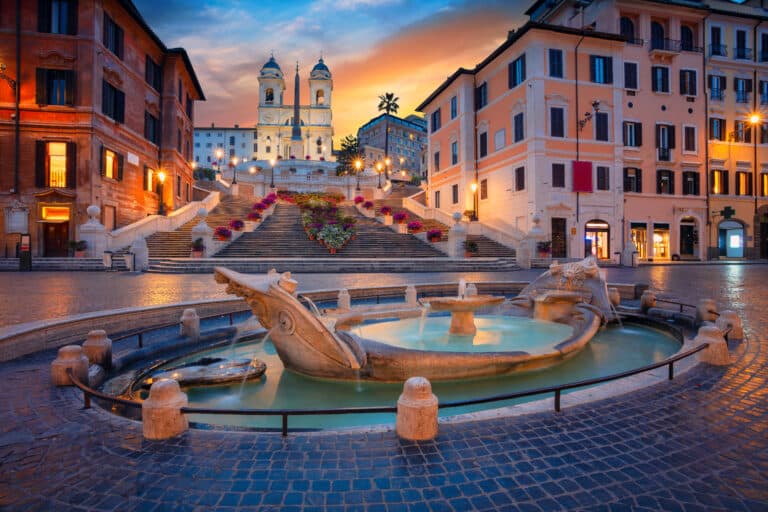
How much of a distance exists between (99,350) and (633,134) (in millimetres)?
36185

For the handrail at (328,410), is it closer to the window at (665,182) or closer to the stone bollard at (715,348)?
the stone bollard at (715,348)

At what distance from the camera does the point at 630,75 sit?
31406 millimetres

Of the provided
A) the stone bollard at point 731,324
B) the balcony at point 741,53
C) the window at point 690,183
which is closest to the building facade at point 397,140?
the balcony at point 741,53

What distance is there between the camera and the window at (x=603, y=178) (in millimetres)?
30266

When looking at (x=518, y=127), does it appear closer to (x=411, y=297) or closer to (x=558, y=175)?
(x=558, y=175)

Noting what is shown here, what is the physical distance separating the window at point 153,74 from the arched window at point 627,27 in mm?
36581

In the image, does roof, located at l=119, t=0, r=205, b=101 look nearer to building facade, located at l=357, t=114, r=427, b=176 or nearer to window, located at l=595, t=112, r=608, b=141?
window, located at l=595, t=112, r=608, b=141

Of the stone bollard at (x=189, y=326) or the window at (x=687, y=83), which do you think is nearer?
the stone bollard at (x=189, y=326)

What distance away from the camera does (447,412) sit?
4.93 meters

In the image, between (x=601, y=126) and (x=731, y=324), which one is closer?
(x=731, y=324)

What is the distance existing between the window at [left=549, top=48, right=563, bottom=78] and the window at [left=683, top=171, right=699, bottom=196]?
1348 centimetres

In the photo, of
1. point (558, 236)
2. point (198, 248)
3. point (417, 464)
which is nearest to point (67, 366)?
point (417, 464)

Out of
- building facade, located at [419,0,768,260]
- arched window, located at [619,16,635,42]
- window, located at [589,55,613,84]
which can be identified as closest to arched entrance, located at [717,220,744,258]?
building facade, located at [419,0,768,260]

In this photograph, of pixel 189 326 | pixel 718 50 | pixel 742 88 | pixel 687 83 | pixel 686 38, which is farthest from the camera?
pixel 742 88
